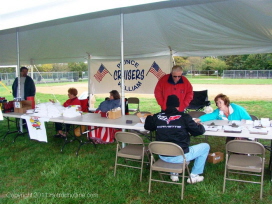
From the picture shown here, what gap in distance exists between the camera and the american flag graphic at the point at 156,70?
6.86 meters

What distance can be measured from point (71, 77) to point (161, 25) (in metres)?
21.0

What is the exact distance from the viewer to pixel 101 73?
25.8 ft

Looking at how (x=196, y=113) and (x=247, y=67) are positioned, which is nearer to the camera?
(x=196, y=113)

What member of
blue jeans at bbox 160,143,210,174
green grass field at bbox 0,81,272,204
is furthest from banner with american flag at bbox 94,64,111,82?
blue jeans at bbox 160,143,210,174

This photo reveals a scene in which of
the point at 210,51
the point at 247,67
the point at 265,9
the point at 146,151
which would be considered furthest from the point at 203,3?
the point at 247,67

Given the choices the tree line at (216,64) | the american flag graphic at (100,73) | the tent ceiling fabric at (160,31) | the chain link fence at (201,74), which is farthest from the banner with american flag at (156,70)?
the chain link fence at (201,74)

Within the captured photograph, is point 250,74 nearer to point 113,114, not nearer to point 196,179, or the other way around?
point 113,114

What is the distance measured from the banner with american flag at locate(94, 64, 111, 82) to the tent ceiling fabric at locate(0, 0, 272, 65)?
35cm

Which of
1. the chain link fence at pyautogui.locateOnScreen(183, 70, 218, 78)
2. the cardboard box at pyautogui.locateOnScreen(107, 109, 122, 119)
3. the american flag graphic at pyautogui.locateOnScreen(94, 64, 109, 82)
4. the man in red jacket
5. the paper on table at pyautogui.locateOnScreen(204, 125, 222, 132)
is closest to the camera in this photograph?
the paper on table at pyautogui.locateOnScreen(204, 125, 222, 132)

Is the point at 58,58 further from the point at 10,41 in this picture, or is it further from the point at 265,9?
the point at 265,9

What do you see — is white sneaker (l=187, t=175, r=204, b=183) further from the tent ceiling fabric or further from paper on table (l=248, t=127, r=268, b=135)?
the tent ceiling fabric

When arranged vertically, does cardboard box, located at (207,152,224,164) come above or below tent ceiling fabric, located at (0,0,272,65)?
below

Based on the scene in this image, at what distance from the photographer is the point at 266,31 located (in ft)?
14.0

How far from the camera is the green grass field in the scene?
8.55 feet
